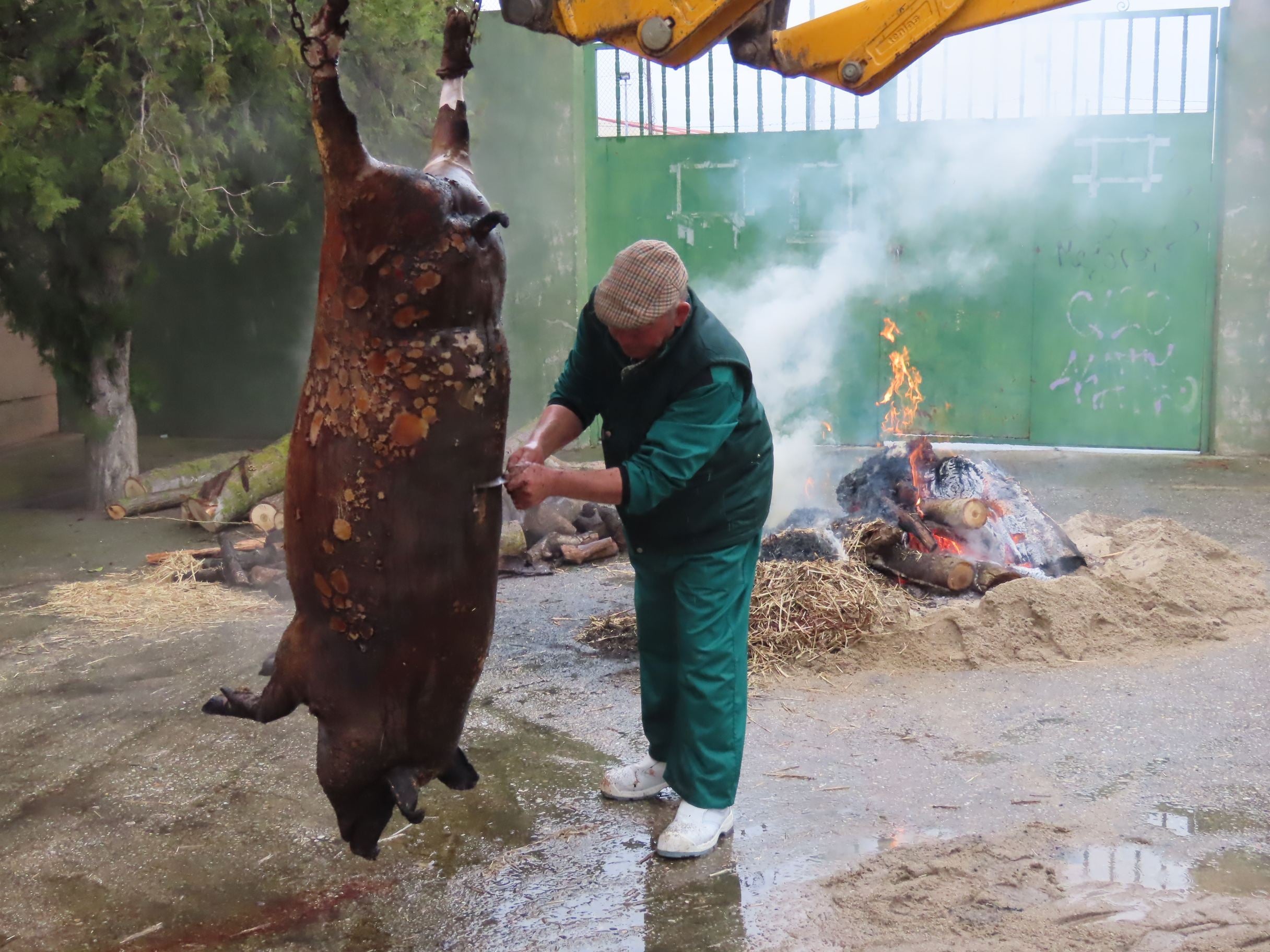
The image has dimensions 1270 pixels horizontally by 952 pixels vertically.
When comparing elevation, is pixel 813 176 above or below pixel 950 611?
above

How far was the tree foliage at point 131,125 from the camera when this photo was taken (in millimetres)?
7137

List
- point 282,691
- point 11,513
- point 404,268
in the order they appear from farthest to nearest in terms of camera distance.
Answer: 1. point 11,513
2. point 282,691
3. point 404,268

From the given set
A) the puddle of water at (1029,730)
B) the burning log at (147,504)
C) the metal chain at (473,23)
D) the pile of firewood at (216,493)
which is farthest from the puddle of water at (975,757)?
the burning log at (147,504)

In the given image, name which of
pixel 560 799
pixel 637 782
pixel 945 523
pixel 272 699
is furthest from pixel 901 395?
pixel 272 699

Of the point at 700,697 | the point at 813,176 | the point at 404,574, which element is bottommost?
the point at 700,697

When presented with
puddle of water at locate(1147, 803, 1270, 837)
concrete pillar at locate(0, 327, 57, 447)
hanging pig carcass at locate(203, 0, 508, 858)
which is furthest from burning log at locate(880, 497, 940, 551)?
concrete pillar at locate(0, 327, 57, 447)

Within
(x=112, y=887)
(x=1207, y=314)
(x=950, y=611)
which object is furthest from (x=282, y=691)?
(x=1207, y=314)

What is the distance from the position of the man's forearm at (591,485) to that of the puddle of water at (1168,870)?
5.80 ft

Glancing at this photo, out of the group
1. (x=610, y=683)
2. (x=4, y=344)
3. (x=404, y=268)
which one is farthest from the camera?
(x=4, y=344)

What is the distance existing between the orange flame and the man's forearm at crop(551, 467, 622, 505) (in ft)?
25.7

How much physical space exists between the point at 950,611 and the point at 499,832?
8.91ft

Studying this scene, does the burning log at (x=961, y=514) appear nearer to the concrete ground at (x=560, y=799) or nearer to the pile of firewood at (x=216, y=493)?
the concrete ground at (x=560, y=799)

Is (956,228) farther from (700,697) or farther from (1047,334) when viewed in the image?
(700,697)

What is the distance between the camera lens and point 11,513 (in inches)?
347
